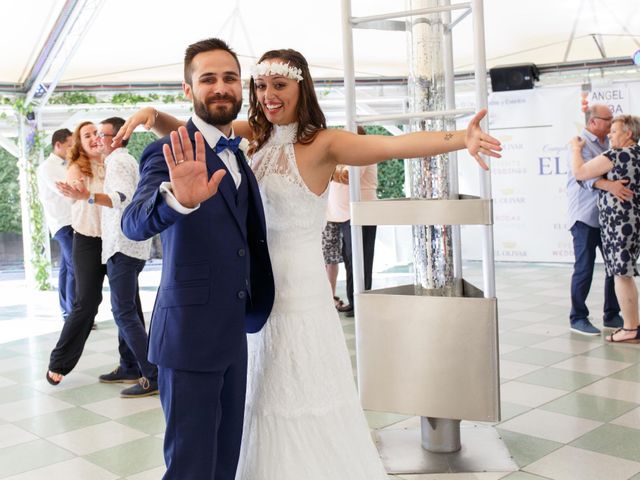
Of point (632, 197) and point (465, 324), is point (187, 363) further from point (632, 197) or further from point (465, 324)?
point (632, 197)

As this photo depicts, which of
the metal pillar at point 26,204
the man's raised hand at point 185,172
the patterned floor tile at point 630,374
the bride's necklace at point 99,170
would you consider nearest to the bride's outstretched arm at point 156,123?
the man's raised hand at point 185,172

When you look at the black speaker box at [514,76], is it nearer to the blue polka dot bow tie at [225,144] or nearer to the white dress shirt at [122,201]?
the white dress shirt at [122,201]

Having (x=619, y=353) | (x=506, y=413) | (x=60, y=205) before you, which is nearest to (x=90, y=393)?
(x=60, y=205)

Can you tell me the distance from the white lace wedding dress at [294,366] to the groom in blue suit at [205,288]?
222 millimetres

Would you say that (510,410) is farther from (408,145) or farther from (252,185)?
(252,185)

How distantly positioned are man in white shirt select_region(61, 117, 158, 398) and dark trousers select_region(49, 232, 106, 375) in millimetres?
159

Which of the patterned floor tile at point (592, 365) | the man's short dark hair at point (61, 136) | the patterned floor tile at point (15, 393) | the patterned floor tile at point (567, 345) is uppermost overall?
the man's short dark hair at point (61, 136)

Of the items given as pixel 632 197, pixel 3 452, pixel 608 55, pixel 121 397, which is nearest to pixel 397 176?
pixel 608 55

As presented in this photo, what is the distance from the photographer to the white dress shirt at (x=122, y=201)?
4109mm

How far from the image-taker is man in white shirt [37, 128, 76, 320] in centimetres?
611

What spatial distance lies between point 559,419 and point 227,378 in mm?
2151

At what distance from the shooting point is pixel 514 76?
9.06 meters

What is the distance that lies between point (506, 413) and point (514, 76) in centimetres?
610

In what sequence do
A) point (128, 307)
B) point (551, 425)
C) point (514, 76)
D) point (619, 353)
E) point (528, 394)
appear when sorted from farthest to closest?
1. point (514, 76)
2. point (619, 353)
3. point (128, 307)
4. point (528, 394)
5. point (551, 425)
